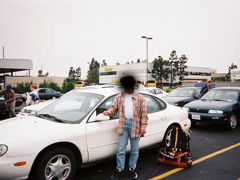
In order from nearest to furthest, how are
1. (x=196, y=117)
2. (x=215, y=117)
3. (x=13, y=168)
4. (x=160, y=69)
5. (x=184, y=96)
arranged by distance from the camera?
(x=13, y=168)
(x=215, y=117)
(x=196, y=117)
(x=184, y=96)
(x=160, y=69)

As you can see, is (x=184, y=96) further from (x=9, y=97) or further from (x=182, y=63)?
(x=182, y=63)

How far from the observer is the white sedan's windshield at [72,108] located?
3584 millimetres

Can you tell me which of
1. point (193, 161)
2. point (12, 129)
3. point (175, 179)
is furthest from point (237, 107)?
point (12, 129)

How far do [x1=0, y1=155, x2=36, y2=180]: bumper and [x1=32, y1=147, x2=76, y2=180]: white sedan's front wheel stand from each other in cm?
14

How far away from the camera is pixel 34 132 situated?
3018 millimetres

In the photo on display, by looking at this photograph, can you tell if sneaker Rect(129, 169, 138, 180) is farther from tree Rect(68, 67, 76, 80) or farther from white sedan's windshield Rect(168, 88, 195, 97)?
tree Rect(68, 67, 76, 80)

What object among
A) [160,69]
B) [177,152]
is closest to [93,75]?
[160,69]

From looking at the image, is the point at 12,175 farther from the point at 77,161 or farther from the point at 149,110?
the point at 149,110

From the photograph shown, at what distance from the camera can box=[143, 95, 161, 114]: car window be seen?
4.40 m

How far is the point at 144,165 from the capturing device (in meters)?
4.12

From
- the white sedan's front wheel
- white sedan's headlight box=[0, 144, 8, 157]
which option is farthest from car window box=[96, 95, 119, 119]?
white sedan's headlight box=[0, 144, 8, 157]

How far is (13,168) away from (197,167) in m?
3.07

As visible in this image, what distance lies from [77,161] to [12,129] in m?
1.06

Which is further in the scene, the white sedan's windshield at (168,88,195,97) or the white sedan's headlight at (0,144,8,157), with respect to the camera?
the white sedan's windshield at (168,88,195,97)
